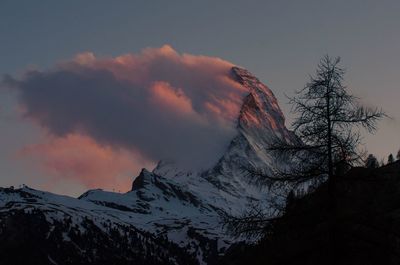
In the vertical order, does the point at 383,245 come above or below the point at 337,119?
below

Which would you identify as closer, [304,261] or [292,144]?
[304,261]

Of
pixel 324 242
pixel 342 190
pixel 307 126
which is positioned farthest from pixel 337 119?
pixel 324 242

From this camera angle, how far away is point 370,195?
28.7m

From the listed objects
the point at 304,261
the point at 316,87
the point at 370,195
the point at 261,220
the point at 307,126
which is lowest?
the point at 304,261

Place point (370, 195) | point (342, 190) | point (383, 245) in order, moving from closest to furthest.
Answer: point (383, 245), point (342, 190), point (370, 195)

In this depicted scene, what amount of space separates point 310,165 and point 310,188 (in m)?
0.94

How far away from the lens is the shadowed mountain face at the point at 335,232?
979 inches

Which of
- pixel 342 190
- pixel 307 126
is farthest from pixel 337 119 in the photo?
pixel 342 190

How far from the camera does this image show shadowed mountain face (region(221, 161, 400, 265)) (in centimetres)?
2485

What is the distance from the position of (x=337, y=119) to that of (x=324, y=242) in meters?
5.13

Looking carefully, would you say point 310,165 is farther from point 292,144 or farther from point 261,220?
point 261,220

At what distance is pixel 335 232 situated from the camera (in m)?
25.2

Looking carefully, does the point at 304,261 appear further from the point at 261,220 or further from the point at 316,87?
the point at 316,87

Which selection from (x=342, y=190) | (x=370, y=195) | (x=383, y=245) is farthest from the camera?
(x=370, y=195)
